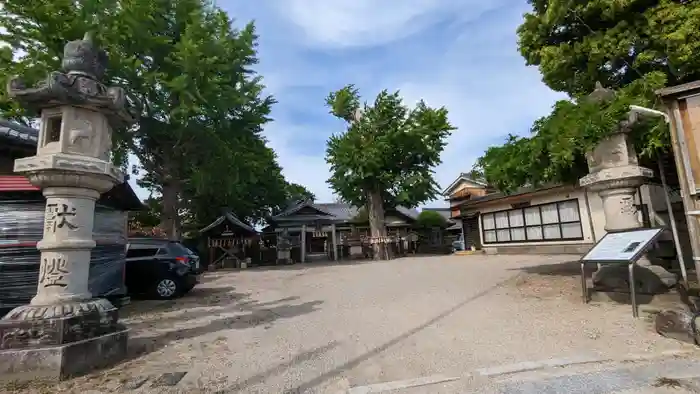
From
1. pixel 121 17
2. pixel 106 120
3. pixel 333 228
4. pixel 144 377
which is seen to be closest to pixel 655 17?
pixel 106 120

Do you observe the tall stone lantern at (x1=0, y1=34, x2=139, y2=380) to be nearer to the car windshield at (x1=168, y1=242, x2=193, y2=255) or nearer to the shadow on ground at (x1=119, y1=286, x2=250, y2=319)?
the shadow on ground at (x1=119, y1=286, x2=250, y2=319)

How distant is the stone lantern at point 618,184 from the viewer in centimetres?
669

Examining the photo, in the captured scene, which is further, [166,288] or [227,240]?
[227,240]

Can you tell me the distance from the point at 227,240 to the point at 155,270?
46.7ft

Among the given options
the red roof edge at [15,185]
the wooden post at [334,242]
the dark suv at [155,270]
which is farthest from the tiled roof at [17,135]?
the wooden post at [334,242]

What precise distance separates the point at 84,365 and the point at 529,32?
1195cm

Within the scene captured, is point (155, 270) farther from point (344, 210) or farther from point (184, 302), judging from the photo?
point (344, 210)

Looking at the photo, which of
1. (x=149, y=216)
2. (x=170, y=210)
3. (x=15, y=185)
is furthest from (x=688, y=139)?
(x=149, y=216)

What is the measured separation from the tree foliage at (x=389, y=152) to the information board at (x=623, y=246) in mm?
17978

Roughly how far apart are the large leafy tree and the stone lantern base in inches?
485

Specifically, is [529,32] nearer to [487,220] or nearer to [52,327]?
[52,327]

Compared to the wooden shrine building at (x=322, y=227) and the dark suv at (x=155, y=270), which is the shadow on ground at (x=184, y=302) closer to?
the dark suv at (x=155, y=270)

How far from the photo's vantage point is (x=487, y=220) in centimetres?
2361

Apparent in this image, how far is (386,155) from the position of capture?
25.0 metres
